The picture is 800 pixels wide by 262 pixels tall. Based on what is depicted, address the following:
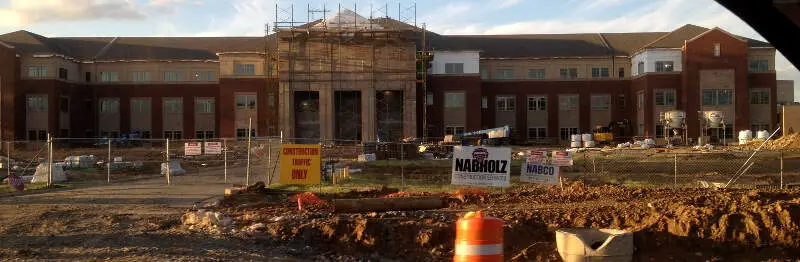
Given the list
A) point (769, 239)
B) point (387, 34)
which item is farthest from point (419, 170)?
point (387, 34)

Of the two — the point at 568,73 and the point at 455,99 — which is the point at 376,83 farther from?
the point at 568,73

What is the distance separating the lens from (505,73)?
70.6 meters

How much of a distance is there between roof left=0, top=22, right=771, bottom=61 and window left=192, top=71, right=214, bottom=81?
171 cm

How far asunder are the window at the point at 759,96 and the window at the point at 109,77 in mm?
61148

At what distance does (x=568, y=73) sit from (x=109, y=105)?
1815 inches

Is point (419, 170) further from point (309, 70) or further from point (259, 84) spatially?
point (259, 84)

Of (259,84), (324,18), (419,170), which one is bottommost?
(419,170)

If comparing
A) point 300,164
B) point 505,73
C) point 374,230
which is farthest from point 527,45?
point 374,230

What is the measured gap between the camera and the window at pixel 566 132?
70250mm

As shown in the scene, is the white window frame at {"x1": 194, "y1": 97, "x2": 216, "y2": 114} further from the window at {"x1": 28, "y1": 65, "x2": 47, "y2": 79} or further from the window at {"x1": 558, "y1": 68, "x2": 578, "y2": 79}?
the window at {"x1": 558, "y1": 68, "x2": 578, "y2": 79}

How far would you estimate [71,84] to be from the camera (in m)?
69.6

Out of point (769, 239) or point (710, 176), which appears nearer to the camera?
point (769, 239)

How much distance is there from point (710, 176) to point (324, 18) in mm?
37592

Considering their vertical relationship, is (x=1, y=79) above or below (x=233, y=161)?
above
